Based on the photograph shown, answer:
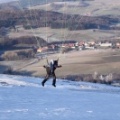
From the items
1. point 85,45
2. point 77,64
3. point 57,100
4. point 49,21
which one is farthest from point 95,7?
point 57,100

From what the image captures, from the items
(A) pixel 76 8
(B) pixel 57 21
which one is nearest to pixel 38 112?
(B) pixel 57 21

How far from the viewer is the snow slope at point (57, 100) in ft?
80.9

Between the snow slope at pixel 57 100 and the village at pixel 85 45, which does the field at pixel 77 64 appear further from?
Answer: the snow slope at pixel 57 100

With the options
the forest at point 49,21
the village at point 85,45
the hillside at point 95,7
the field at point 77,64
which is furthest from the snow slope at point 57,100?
the hillside at point 95,7

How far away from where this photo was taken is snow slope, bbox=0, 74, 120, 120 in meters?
24.7

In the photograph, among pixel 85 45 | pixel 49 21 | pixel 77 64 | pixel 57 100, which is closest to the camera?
pixel 57 100

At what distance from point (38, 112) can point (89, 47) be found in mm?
24674

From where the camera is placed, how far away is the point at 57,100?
28.8 metres

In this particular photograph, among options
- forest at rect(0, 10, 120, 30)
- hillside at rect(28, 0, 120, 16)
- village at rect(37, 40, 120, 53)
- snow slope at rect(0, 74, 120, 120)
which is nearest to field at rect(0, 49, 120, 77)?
village at rect(37, 40, 120, 53)

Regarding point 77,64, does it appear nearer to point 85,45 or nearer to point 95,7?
point 85,45

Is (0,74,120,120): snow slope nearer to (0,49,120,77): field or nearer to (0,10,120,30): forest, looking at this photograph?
(0,49,120,77): field

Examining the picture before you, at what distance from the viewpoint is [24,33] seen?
5256 cm

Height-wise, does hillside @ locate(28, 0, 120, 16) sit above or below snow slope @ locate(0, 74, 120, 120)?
above

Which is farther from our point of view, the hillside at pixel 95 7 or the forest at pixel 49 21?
the hillside at pixel 95 7
